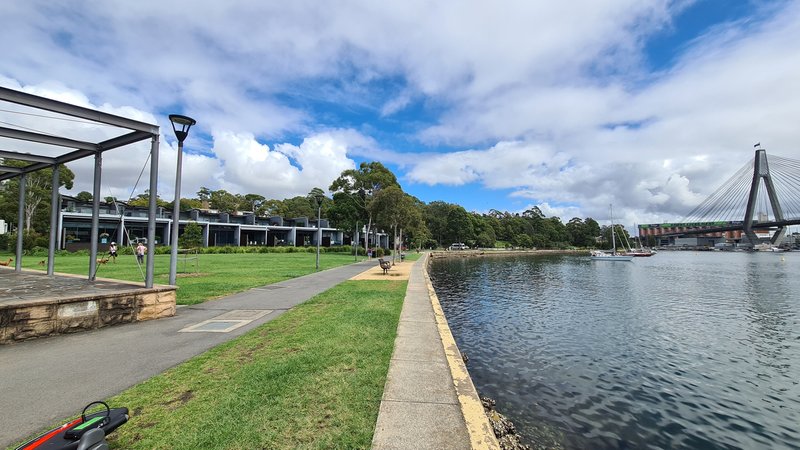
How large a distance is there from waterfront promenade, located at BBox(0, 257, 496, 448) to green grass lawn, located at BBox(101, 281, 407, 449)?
0.28 m

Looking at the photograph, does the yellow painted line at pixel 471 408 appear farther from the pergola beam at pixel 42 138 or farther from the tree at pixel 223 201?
the tree at pixel 223 201

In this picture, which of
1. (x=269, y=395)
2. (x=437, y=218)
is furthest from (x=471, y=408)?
(x=437, y=218)

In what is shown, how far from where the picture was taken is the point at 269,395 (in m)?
4.05

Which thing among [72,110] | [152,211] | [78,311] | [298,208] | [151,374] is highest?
[298,208]

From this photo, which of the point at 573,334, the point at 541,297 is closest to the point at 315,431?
the point at 573,334

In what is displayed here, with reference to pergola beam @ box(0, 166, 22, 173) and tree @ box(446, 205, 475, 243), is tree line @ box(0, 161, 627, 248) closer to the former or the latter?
tree @ box(446, 205, 475, 243)

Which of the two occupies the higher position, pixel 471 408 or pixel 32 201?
pixel 32 201

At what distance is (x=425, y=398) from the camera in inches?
167

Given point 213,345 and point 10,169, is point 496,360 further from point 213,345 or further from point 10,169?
point 10,169

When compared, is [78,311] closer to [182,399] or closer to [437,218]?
[182,399]

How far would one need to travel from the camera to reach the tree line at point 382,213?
131 feet

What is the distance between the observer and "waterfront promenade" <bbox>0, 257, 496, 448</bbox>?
3479 millimetres

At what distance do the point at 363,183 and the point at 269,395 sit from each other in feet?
139

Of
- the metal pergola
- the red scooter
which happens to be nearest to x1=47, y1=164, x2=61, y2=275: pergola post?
the metal pergola
